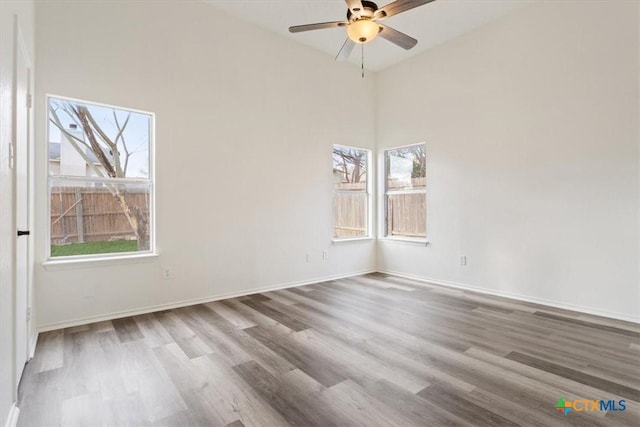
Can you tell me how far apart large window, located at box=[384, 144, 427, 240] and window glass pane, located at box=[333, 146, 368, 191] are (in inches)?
15.7

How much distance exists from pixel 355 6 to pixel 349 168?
3.09m

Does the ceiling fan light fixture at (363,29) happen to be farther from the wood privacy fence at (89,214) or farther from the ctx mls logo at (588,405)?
the ctx mls logo at (588,405)

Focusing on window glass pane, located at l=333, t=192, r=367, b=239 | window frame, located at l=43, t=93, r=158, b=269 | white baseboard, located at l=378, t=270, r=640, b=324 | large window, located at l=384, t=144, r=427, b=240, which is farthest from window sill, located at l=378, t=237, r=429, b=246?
window frame, located at l=43, t=93, r=158, b=269

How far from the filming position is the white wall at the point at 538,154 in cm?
332

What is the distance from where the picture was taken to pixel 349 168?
556 cm

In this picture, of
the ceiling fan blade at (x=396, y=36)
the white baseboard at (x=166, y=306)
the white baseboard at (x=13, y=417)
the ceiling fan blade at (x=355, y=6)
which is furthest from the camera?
the white baseboard at (x=166, y=306)

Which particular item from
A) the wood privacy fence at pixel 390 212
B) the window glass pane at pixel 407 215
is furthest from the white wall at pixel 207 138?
the window glass pane at pixel 407 215

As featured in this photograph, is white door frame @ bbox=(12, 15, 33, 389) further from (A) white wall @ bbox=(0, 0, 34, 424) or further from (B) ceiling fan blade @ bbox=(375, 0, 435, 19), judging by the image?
(B) ceiling fan blade @ bbox=(375, 0, 435, 19)

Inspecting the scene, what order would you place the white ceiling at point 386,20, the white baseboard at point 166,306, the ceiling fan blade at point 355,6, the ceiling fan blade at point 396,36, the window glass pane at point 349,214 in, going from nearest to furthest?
1. the ceiling fan blade at point 355,6
2. the ceiling fan blade at point 396,36
3. the white baseboard at point 166,306
4. the white ceiling at point 386,20
5. the window glass pane at point 349,214

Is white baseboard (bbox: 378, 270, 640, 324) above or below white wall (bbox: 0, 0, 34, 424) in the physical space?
below

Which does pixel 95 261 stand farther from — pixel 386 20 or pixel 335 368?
pixel 386 20

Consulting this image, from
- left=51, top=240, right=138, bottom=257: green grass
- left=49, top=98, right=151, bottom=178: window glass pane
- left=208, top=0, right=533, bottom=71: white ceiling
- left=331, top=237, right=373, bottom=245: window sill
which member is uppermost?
left=208, top=0, right=533, bottom=71: white ceiling

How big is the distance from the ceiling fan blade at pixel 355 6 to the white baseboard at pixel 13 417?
129 inches

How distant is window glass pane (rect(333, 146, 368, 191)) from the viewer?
5383mm
